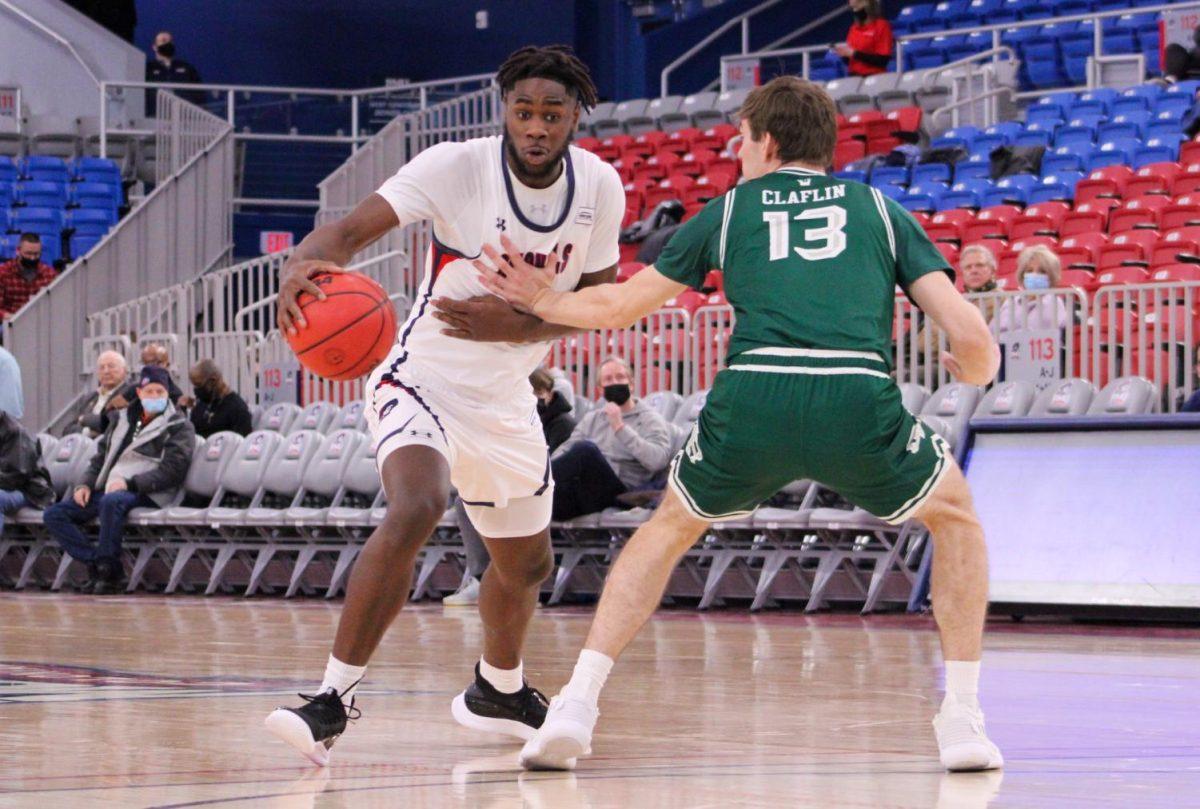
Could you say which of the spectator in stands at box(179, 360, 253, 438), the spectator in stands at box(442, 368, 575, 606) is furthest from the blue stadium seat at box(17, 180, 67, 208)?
the spectator in stands at box(442, 368, 575, 606)

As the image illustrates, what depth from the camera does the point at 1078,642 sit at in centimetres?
846

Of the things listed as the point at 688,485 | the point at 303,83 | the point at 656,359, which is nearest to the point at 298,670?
the point at 688,485

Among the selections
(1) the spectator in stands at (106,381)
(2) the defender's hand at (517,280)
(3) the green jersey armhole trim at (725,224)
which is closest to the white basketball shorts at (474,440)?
(2) the defender's hand at (517,280)

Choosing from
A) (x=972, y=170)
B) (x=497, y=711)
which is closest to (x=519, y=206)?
(x=497, y=711)

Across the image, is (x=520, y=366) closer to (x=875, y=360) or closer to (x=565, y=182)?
(x=565, y=182)

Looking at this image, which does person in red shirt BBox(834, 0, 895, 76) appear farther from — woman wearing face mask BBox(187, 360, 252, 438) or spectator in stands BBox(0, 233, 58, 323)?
woman wearing face mask BBox(187, 360, 252, 438)

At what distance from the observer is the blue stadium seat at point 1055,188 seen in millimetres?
16484

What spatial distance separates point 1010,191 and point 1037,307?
572 cm

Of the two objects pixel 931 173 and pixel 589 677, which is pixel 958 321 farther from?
pixel 931 173

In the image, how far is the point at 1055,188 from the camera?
16516 millimetres

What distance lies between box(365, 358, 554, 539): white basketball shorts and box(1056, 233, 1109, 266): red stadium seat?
10.0 meters

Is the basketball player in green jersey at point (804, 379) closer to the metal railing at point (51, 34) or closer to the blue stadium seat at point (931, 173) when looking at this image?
the blue stadium seat at point (931, 173)

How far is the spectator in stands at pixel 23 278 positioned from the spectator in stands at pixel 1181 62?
12.1 meters

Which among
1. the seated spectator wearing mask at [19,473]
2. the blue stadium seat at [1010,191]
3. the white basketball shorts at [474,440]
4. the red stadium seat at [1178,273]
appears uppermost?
the blue stadium seat at [1010,191]
